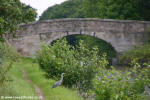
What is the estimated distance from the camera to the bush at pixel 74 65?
376 inches

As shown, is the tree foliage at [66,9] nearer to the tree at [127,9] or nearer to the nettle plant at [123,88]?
the tree at [127,9]

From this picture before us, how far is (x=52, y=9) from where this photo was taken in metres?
39.8

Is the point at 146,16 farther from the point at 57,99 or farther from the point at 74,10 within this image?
the point at 57,99

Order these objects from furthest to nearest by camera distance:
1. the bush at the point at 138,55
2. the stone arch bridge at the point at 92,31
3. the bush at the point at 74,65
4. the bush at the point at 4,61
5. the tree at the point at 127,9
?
the tree at the point at 127,9 → the stone arch bridge at the point at 92,31 → the bush at the point at 138,55 → the bush at the point at 74,65 → the bush at the point at 4,61

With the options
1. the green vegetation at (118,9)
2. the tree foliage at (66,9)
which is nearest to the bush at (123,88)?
the green vegetation at (118,9)

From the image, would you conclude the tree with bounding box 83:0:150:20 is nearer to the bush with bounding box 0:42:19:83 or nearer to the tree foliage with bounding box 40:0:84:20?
the tree foliage with bounding box 40:0:84:20

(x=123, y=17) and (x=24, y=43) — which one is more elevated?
(x=123, y=17)

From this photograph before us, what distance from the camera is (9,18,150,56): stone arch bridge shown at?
20.4 meters

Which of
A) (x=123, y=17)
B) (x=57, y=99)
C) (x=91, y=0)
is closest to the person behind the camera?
(x=57, y=99)

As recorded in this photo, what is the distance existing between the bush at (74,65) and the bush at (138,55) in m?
7.88

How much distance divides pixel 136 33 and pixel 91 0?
28.6 ft

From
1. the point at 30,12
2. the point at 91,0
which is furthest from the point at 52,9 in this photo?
the point at 30,12

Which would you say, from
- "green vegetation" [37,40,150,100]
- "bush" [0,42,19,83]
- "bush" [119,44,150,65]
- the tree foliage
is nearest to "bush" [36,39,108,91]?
"green vegetation" [37,40,150,100]

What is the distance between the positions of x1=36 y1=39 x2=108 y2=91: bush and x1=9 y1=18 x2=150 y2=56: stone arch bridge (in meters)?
9.20
